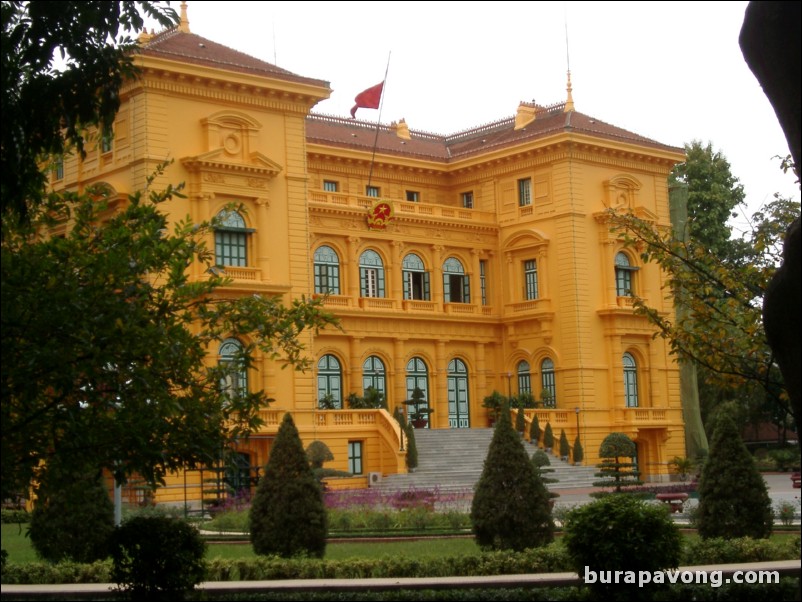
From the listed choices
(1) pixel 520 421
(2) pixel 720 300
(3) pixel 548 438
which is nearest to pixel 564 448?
(3) pixel 548 438

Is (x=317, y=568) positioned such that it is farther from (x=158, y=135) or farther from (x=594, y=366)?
(x=594, y=366)

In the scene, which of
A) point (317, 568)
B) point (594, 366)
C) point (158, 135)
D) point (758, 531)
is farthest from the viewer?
point (594, 366)

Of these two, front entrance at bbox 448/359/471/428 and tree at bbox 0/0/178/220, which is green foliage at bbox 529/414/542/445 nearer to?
front entrance at bbox 448/359/471/428

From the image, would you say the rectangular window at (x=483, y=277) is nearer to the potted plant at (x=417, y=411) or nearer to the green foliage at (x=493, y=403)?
the green foliage at (x=493, y=403)

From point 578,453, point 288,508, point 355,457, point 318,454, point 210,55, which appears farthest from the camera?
point 578,453

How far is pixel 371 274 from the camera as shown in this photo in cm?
4678

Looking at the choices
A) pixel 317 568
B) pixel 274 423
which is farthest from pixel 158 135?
pixel 317 568

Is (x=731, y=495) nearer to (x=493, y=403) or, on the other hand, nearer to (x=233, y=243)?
(x=233, y=243)

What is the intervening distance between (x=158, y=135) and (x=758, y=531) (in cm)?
2369

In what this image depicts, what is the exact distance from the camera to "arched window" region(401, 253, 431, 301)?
4797cm

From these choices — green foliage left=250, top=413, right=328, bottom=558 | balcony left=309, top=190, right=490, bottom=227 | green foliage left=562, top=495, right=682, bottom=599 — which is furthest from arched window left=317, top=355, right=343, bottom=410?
green foliage left=562, top=495, right=682, bottom=599

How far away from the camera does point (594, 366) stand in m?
47.8

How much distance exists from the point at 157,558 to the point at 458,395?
116ft

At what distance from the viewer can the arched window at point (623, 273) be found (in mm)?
49312
